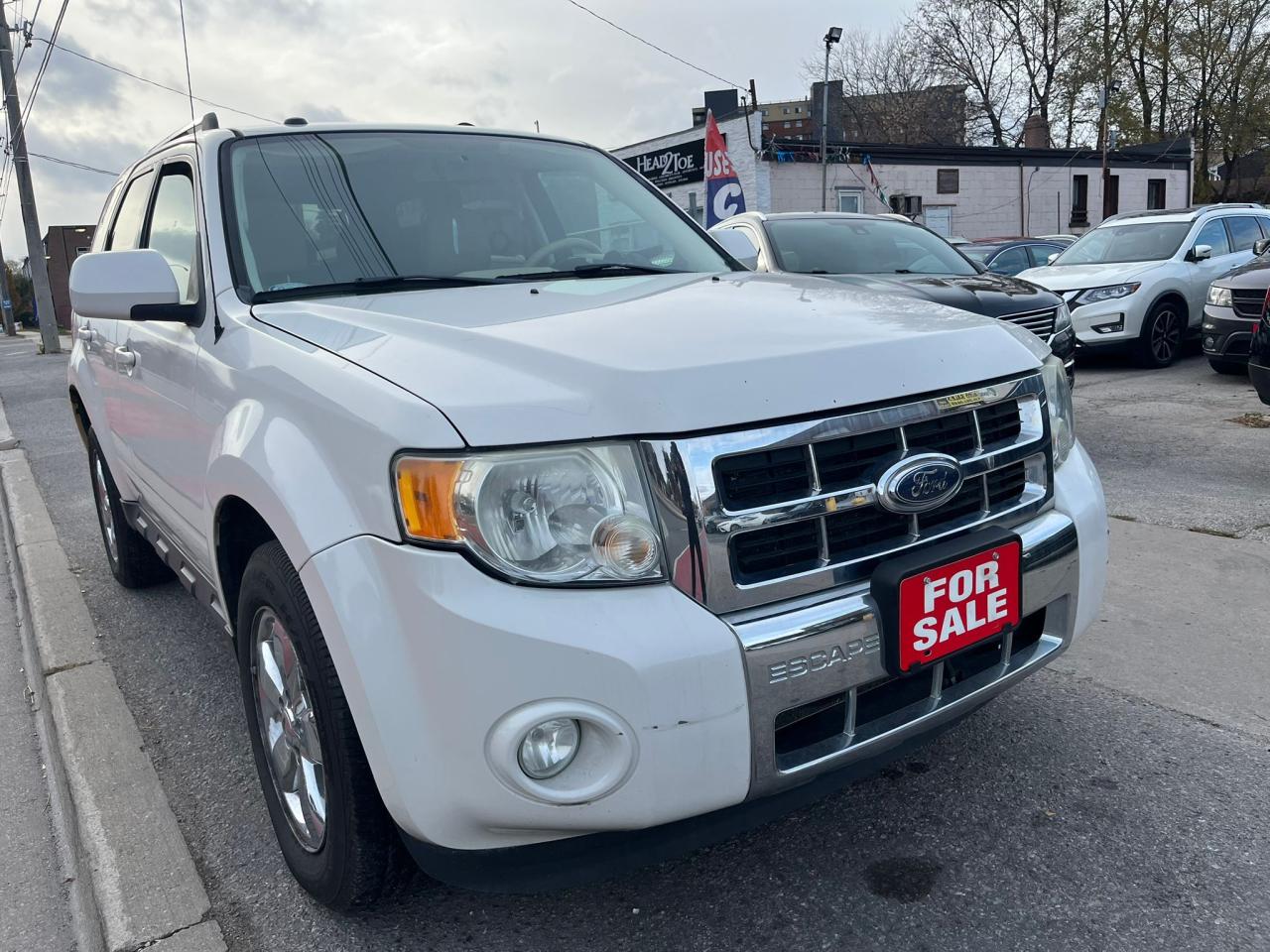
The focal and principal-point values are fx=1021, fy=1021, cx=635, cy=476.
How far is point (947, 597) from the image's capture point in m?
1.96

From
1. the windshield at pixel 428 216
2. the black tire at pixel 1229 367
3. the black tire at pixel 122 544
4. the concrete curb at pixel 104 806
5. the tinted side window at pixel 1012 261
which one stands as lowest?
the black tire at pixel 1229 367

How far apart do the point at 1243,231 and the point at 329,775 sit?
493 inches

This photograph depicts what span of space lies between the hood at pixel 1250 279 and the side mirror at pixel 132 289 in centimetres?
866

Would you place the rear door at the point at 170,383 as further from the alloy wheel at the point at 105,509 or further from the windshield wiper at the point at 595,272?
the alloy wheel at the point at 105,509

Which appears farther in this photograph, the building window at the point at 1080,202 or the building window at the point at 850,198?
the building window at the point at 1080,202

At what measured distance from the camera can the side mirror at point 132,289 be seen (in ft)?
8.75

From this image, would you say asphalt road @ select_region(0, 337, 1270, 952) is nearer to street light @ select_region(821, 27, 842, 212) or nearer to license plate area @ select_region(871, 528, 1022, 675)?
license plate area @ select_region(871, 528, 1022, 675)

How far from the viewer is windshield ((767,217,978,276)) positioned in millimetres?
7344

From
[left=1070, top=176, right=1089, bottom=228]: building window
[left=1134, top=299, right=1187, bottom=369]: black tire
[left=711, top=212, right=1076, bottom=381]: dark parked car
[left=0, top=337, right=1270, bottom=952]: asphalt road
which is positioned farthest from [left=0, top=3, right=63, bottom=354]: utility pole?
[left=1070, top=176, right=1089, bottom=228]: building window

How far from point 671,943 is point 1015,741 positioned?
4.14 feet

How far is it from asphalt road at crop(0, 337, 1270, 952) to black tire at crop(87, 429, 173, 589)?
865 mm

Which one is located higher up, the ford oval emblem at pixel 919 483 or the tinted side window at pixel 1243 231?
the tinted side window at pixel 1243 231

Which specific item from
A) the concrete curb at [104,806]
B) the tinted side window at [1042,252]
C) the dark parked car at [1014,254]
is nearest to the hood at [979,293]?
the concrete curb at [104,806]

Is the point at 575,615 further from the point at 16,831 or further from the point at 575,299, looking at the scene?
the point at 16,831
